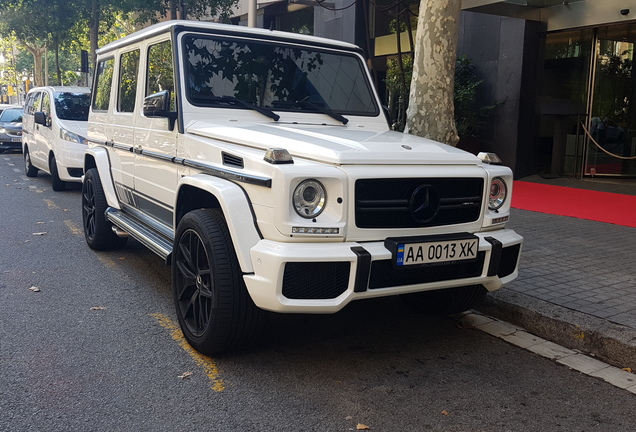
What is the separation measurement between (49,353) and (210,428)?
1.47m

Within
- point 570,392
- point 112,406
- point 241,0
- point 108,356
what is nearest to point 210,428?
point 112,406

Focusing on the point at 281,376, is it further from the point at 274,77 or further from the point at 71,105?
the point at 71,105

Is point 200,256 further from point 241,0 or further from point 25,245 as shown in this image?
point 241,0

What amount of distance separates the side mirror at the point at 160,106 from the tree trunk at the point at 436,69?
3168 millimetres

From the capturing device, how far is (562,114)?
13227 mm

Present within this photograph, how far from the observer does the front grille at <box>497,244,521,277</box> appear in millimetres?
4039

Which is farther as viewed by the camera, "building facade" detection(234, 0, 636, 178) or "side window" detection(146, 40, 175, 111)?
"building facade" detection(234, 0, 636, 178)

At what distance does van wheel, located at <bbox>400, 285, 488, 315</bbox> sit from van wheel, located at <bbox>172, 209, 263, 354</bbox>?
1557mm

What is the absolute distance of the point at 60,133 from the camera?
11438 millimetres

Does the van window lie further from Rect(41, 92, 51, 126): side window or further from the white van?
Rect(41, 92, 51, 126): side window

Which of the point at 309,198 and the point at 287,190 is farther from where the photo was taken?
the point at 309,198

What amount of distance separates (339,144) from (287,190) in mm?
612

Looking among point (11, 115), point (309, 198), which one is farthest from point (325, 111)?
→ point (11, 115)

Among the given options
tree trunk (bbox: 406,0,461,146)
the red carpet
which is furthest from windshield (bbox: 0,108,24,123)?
tree trunk (bbox: 406,0,461,146)
